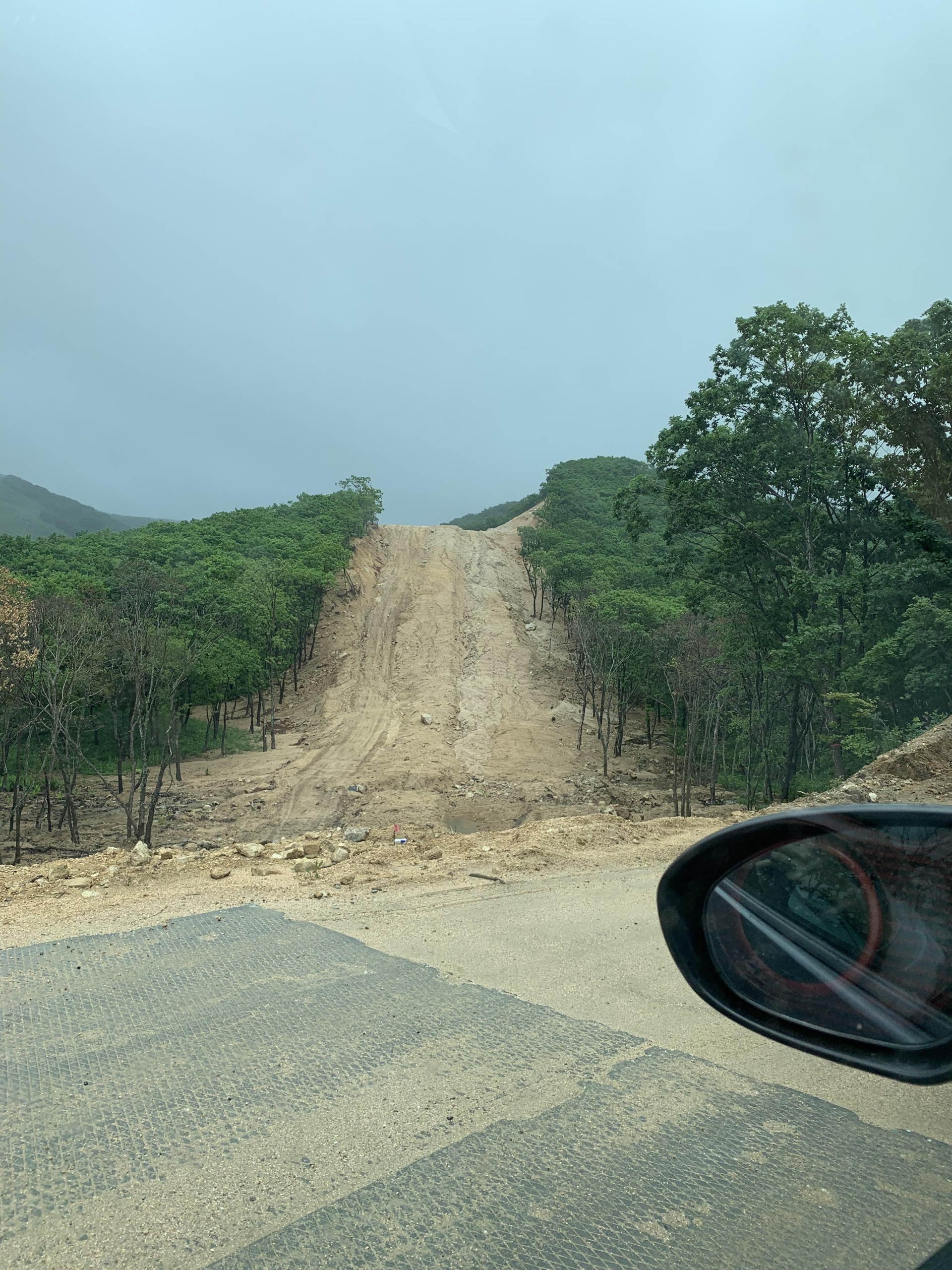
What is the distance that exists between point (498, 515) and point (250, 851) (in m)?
79.0

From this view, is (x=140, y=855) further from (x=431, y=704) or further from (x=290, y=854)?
(x=431, y=704)

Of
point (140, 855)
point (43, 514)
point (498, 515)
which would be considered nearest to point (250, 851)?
point (140, 855)

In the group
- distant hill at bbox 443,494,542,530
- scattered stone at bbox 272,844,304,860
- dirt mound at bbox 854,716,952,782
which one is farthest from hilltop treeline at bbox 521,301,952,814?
distant hill at bbox 443,494,542,530

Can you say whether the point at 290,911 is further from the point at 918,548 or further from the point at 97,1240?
the point at 918,548

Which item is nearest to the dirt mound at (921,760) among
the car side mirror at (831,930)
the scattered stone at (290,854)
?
the scattered stone at (290,854)

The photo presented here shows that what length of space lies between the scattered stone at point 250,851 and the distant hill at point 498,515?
200 feet

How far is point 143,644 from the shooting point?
17797 mm

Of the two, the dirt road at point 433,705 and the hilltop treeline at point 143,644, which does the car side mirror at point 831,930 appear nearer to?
the hilltop treeline at point 143,644

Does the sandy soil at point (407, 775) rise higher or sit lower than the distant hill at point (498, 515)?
lower

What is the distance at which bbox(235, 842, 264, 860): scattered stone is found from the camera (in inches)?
344

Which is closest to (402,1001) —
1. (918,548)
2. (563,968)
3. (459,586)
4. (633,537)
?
(563,968)

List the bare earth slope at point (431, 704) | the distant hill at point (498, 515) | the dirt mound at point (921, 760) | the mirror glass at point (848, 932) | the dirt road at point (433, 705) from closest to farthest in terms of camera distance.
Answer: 1. the mirror glass at point (848, 932)
2. the dirt mound at point (921, 760)
3. the dirt road at point (433, 705)
4. the bare earth slope at point (431, 704)
5. the distant hill at point (498, 515)

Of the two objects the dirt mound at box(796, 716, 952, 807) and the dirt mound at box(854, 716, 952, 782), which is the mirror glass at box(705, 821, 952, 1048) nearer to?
the dirt mound at box(796, 716, 952, 807)

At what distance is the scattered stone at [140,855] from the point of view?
8531 millimetres
